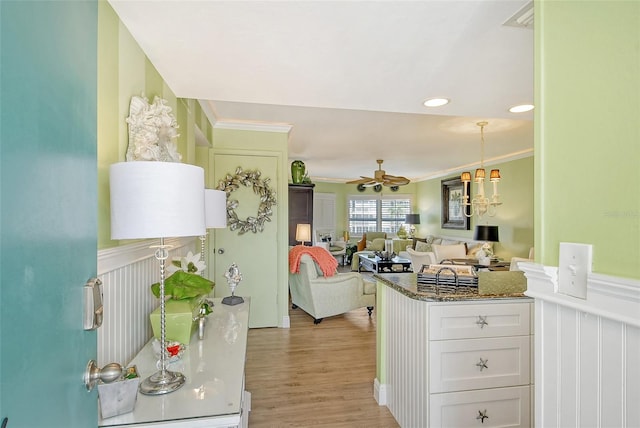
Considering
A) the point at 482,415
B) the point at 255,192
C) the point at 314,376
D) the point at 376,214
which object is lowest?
the point at 314,376

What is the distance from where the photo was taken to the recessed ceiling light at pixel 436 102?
2287mm

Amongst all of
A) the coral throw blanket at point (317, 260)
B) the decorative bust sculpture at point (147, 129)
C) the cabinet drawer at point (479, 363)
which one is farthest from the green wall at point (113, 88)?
the coral throw blanket at point (317, 260)

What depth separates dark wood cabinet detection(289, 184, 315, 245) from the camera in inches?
204

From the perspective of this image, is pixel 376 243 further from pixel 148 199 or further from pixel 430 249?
pixel 148 199

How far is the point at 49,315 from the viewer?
0.66 metres

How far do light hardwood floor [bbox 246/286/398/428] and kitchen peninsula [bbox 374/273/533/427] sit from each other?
0.51m

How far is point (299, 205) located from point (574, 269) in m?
4.56

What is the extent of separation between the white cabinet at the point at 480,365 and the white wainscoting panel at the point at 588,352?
907mm

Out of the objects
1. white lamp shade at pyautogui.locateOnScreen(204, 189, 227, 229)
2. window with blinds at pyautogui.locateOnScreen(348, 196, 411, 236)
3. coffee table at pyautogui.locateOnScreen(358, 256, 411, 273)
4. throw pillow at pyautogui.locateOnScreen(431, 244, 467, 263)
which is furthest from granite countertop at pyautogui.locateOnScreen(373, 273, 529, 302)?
window with blinds at pyautogui.locateOnScreen(348, 196, 411, 236)

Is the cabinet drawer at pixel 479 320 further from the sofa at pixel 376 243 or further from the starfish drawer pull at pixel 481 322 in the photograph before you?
the sofa at pixel 376 243

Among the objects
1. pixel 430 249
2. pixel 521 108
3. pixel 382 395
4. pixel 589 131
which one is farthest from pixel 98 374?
pixel 430 249

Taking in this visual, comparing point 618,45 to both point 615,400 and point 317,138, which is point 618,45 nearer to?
point 615,400

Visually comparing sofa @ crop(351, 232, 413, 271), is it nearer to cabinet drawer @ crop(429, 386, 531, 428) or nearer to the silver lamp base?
cabinet drawer @ crop(429, 386, 531, 428)

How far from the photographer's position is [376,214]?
10.2 m
